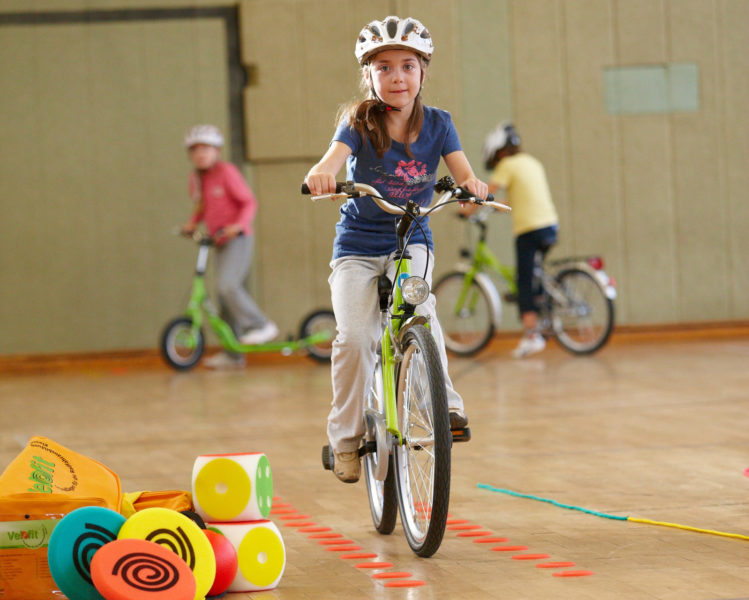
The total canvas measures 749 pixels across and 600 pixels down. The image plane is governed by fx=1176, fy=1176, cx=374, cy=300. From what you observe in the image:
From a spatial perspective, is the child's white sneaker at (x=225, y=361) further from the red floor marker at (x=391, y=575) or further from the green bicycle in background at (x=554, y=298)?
the red floor marker at (x=391, y=575)

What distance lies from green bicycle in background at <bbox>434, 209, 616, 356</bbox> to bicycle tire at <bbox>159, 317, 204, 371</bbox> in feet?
6.46

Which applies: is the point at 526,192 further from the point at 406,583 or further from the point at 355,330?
the point at 406,583

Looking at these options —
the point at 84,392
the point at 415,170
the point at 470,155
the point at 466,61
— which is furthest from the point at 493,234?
the point at 415,170

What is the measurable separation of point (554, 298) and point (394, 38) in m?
5.73

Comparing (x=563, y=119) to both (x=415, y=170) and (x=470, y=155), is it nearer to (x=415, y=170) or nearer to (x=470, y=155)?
(x=470, y=155)

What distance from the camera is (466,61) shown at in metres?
10.4

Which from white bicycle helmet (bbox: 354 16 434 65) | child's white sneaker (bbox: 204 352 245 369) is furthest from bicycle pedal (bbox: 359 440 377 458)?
child's white sneaker (bbox: 204 352 245 369)

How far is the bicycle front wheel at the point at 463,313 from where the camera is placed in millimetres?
9227

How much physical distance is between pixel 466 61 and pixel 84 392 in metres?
4.53

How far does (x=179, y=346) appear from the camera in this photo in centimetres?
926

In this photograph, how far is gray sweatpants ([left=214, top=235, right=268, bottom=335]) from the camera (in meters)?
9.21

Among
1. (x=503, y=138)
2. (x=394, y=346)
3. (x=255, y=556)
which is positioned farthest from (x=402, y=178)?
(x=503, y=138)

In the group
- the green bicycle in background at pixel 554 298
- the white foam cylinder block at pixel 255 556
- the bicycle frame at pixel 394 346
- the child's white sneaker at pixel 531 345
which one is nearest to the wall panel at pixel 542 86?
the green bicycle in background at pixel 554 298

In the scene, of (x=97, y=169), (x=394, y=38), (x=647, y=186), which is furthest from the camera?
(x=647, y=186)
